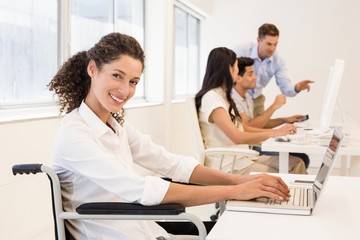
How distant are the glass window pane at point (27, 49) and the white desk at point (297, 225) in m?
1.94

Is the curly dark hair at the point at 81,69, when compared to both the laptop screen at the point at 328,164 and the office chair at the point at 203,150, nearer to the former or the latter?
the laptop screen at the point at 328,164

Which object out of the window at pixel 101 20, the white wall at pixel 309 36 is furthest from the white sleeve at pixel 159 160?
the white wall at pixel 309 36

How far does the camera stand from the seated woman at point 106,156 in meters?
1.39

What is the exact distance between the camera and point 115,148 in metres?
1.59

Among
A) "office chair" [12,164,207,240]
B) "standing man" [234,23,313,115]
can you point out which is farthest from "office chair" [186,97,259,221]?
"standing man" [234,23,313,115]

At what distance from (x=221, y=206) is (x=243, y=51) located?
3575 millimetres

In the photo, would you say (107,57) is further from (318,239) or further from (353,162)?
(353,162)

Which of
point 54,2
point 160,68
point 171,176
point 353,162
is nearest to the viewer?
point 171,176

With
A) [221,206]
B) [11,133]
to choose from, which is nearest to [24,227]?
[11,133]

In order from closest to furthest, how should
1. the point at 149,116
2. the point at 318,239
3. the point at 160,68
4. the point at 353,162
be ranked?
1. the point at 318,239
2. the point at 353,162
3. the point at 149,116
4. the point at 160,68

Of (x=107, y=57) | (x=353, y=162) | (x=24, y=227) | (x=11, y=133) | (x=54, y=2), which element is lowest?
(x=24, y=227)

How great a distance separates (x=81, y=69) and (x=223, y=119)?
155 centimetres

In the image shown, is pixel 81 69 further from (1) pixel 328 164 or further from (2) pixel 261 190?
(1) pixel 328 164

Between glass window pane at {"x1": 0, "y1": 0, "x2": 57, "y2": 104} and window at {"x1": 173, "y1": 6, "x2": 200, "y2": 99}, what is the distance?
3101 millimetres
